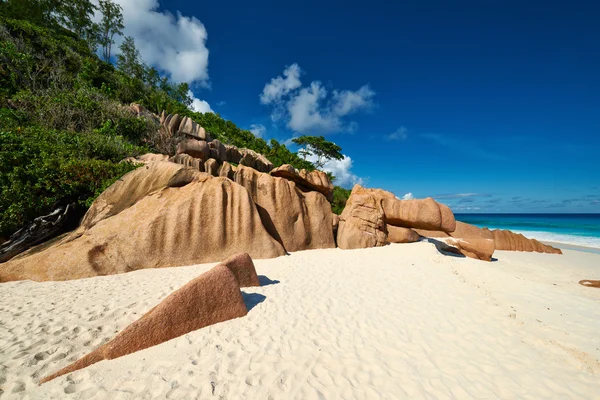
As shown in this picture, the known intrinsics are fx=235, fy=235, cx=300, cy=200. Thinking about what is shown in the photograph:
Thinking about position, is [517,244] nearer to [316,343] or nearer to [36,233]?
[316,343]

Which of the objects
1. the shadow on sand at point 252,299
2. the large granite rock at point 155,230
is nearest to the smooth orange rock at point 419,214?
the large granite rock at point 155,230

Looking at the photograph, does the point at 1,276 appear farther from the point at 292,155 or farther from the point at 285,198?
the point at 292,155

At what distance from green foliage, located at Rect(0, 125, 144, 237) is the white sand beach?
2.81m

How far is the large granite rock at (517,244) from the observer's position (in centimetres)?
1719

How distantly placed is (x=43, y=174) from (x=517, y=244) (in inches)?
1045

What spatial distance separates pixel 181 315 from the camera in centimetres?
392

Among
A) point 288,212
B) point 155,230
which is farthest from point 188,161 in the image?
point 288,212

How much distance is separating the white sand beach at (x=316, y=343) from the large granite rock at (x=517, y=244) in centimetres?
1242

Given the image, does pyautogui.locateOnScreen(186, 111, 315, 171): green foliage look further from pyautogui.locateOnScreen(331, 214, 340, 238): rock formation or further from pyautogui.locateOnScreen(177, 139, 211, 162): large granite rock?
pyautogui.locateOnScreen(331, 214, 340, 238): rock formation

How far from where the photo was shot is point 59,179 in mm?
7859

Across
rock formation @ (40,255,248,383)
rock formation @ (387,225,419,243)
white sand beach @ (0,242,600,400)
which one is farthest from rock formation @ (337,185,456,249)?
rock formation @ (40,255,248,383)

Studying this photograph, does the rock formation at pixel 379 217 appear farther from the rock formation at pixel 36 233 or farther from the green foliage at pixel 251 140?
the green foliage at pixel 251 140

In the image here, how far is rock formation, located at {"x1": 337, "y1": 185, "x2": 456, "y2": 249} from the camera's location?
12703 millimetres

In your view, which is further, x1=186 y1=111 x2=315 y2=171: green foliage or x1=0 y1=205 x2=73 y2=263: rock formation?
x1=186 y1=111 x2=315 y2=171: green foliage
